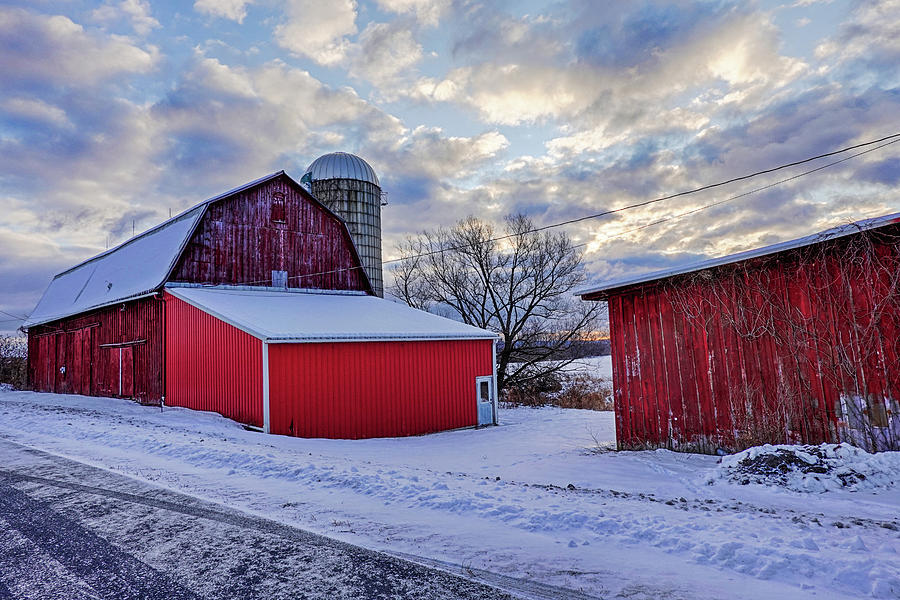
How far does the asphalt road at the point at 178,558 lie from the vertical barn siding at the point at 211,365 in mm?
6929

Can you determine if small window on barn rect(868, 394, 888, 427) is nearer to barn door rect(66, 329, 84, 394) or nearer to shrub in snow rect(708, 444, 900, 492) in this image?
shrub in snow rect(708, 444, 900, 492)

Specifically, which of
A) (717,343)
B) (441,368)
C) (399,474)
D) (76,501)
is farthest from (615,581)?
(441,368)

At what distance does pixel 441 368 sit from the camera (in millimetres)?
14695

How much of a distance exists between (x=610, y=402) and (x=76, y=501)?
778 inches

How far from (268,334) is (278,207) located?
8191 millimetres

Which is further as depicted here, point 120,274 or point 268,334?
point 120,274

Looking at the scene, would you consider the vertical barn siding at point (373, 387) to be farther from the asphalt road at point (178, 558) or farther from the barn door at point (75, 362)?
the barn door at point (75, 362)

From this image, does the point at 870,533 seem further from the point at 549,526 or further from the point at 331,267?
the point at 331,267

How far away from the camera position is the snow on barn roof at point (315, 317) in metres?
12.4

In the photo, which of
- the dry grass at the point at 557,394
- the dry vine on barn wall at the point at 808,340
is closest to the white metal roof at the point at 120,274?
the dry grass at the point at 557,394

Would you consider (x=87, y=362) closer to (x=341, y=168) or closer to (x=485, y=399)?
(x=341, y=168)

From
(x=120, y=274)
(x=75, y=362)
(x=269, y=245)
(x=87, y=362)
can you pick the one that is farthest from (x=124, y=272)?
(x=269, y=245)

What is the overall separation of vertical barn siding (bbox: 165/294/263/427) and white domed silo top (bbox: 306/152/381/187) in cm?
1052

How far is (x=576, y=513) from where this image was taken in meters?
4.59
